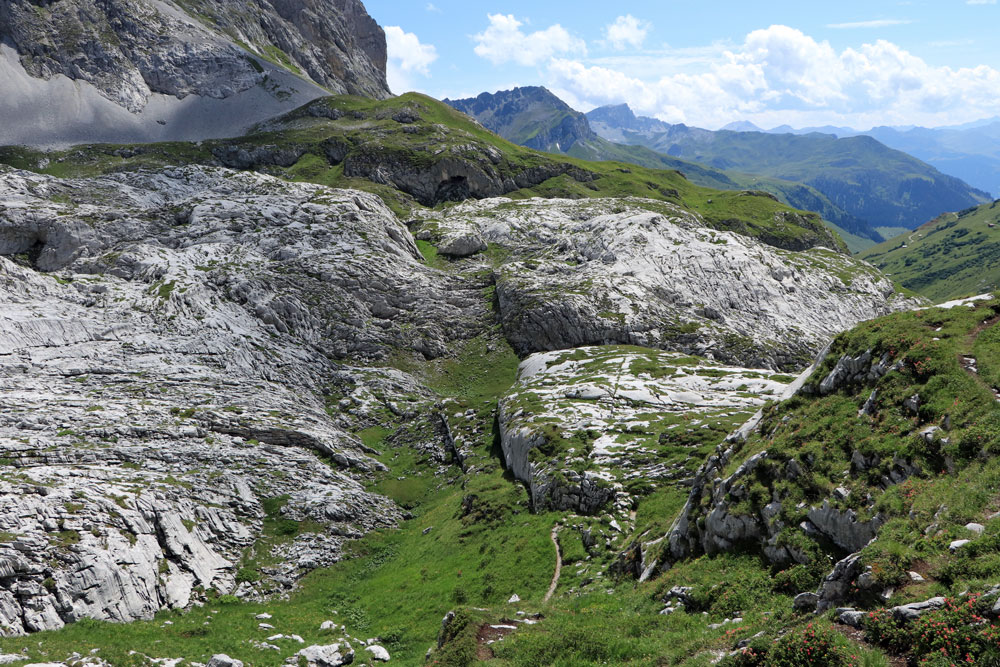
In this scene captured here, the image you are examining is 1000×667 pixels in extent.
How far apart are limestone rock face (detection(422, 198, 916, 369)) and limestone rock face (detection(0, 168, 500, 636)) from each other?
14.4 metres

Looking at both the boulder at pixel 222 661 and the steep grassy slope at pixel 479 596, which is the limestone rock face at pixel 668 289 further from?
the boulder at pixel 222 661

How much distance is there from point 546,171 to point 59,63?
17014 centimetres

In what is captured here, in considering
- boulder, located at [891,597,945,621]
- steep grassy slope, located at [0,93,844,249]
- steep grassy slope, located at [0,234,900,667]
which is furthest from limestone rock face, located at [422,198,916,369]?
boulder, located at [891,597,945,621]

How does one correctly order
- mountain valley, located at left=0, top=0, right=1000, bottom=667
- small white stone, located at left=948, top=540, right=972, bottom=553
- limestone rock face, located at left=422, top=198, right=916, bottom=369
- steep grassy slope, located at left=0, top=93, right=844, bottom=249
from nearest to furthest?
small white stone, located at left=948, top=540, right=972, bottom=553 < mountain valley, located at left=0, top=0, right=1000, bottom=667 < limestone rock face, located at left=422, top=198, right=916, bottom=369 < steep grassy slope, located at left=0, top=93, right=844, bottom=249

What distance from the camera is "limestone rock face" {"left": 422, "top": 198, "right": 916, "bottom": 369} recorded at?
80688mm

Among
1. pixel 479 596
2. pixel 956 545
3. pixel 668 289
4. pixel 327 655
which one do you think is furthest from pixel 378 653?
pixel 668 289

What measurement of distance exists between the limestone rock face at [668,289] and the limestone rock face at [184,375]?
47.4 feet

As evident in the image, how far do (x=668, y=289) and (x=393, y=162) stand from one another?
103 metres

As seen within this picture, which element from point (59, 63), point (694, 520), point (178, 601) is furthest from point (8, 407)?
point (59, 63)

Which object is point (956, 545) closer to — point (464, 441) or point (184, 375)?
point (464, 441)

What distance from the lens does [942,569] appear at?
14.6 m

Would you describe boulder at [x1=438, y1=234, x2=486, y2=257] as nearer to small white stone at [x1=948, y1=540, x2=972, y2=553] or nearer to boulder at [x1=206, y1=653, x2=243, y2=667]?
boulder at [x1=206, y1=653, x2=243, y2=667]

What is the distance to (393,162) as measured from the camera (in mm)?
161125

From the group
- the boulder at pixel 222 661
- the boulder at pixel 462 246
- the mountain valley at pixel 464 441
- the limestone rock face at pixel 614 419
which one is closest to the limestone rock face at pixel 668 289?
the mountain valley at pixel 464 441
